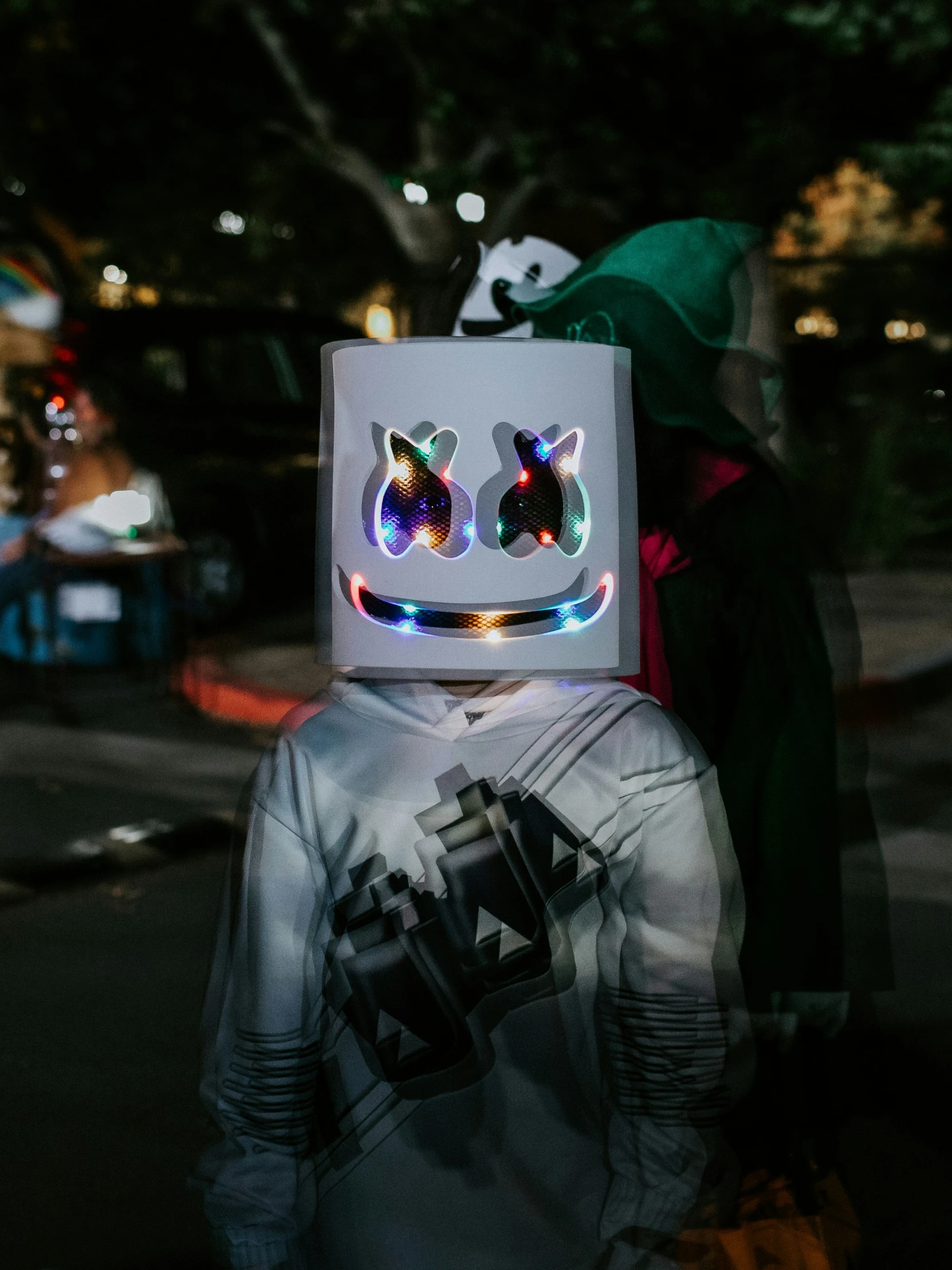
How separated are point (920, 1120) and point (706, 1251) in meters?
2.27

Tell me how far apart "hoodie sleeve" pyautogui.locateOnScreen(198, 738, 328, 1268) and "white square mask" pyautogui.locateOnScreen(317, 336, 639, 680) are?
19cm

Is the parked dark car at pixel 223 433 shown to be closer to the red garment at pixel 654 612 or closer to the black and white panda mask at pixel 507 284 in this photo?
the black and white panda mask at pixel 507 284

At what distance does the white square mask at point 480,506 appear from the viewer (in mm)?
1651

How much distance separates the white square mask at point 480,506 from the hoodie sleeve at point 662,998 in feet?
0.48

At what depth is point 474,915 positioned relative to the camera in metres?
1.69

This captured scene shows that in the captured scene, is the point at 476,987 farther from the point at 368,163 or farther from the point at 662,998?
the point at 368,163

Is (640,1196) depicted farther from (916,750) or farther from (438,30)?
(438,30)

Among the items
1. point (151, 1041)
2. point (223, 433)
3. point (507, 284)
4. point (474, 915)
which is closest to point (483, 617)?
point (474, 915)

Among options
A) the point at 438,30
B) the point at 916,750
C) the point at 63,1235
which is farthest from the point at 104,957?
the point at 438,30

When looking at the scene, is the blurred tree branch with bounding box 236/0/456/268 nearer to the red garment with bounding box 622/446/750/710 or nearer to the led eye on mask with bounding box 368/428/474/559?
the red garment with bounding box 622/446/750/710

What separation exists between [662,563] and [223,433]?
8920mm

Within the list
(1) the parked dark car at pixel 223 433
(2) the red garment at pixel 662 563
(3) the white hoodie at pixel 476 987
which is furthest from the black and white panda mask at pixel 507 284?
(1) the parked dark car at pixel 223 433

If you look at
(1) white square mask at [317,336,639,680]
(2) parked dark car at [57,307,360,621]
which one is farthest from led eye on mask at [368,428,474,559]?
(2) parked dark car at [57,307,360,621]

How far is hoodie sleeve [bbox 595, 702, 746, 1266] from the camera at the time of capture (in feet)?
5.54
